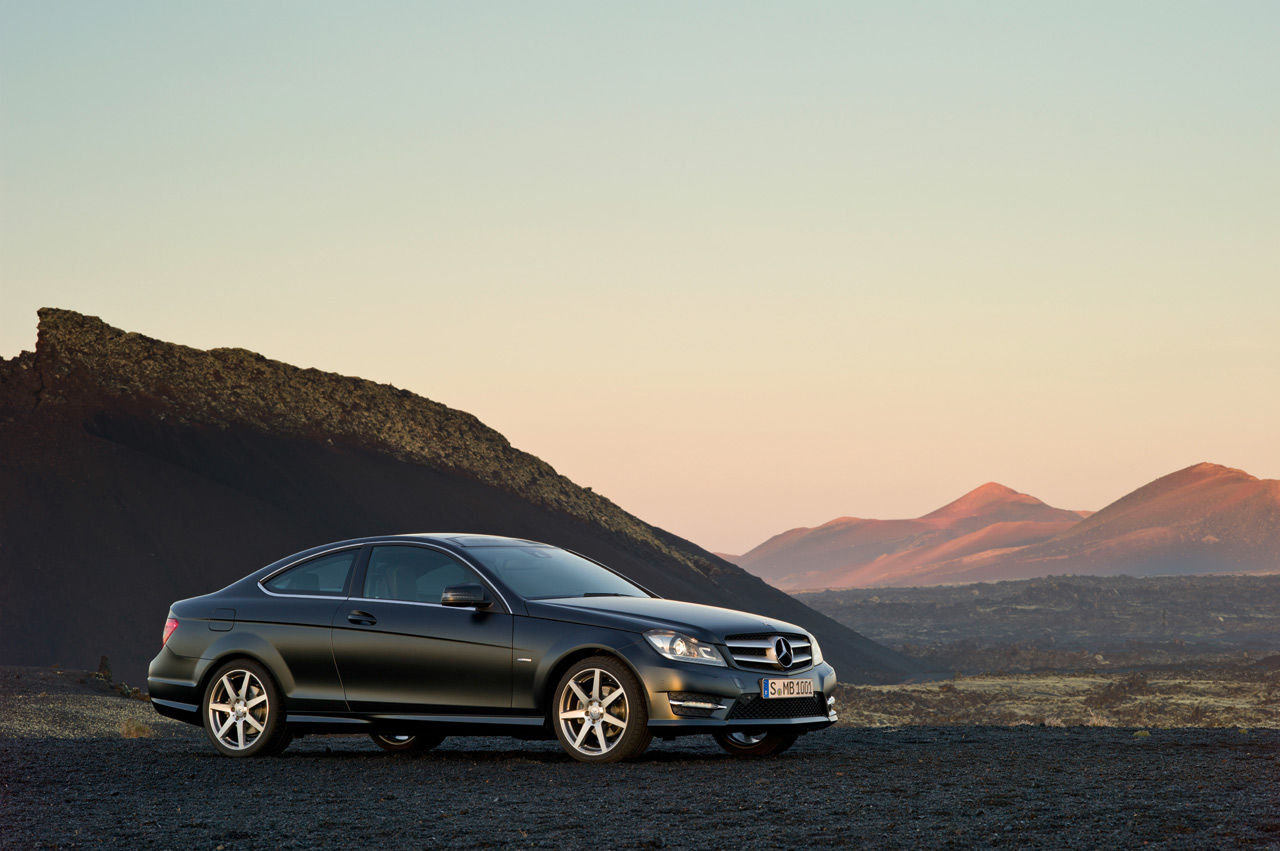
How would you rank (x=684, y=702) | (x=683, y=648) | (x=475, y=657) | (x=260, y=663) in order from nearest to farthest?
1. (x=684, y=702)
2. (x=683, y=648)
3. (x=475, y=657)
4. (x=260, y=663)

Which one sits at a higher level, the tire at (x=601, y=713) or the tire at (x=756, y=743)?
the tire at (x=601, y=713)

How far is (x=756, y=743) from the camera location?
35.7 ft

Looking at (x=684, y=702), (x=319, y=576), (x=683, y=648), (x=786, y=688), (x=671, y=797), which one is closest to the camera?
(x=671, y=797)

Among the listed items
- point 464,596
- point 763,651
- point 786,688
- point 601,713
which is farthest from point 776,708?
point 464,596

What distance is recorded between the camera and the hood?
9.77m

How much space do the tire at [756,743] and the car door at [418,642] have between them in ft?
6.76

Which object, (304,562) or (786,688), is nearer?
(786,688)

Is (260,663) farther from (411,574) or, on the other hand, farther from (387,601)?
(411,574)

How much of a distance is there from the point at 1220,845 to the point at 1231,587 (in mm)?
118851

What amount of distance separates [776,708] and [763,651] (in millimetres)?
430

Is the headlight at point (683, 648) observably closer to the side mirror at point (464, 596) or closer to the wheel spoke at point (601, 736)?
the wheel spoke at point (601, 736)

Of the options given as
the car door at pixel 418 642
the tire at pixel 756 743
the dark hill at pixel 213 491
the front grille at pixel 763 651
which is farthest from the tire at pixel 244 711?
the dark hill at pixel 213 491

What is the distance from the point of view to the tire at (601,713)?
959cm

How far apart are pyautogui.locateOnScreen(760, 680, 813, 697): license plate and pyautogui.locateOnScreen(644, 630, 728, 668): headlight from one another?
351mm
